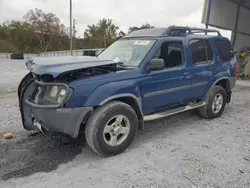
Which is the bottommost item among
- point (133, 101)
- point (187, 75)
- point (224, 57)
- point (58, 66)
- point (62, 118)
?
point (62, 118)

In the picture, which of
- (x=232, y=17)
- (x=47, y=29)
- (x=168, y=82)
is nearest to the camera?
(x=168, y=82)

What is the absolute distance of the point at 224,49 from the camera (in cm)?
562

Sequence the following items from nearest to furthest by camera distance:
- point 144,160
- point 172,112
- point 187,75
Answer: point 144,160, point 172,112, point 187,75

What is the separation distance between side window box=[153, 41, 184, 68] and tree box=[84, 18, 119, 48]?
48632 mm

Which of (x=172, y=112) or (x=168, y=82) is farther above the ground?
(x=168, y=82)

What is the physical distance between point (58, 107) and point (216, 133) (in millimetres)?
3066

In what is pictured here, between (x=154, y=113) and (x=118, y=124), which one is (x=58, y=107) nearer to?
(x=118, y=124)

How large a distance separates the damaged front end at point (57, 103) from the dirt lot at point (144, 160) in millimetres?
512

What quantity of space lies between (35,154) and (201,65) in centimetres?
357

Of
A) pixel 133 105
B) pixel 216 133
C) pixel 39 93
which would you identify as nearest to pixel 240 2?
pixel 216 133

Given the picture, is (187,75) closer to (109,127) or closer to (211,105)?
(211,105)

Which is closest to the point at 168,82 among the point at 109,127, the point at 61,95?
the point at 109,127

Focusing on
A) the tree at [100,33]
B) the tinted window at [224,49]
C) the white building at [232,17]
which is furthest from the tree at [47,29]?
the tinted window at [224,49]

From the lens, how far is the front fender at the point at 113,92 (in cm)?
336
